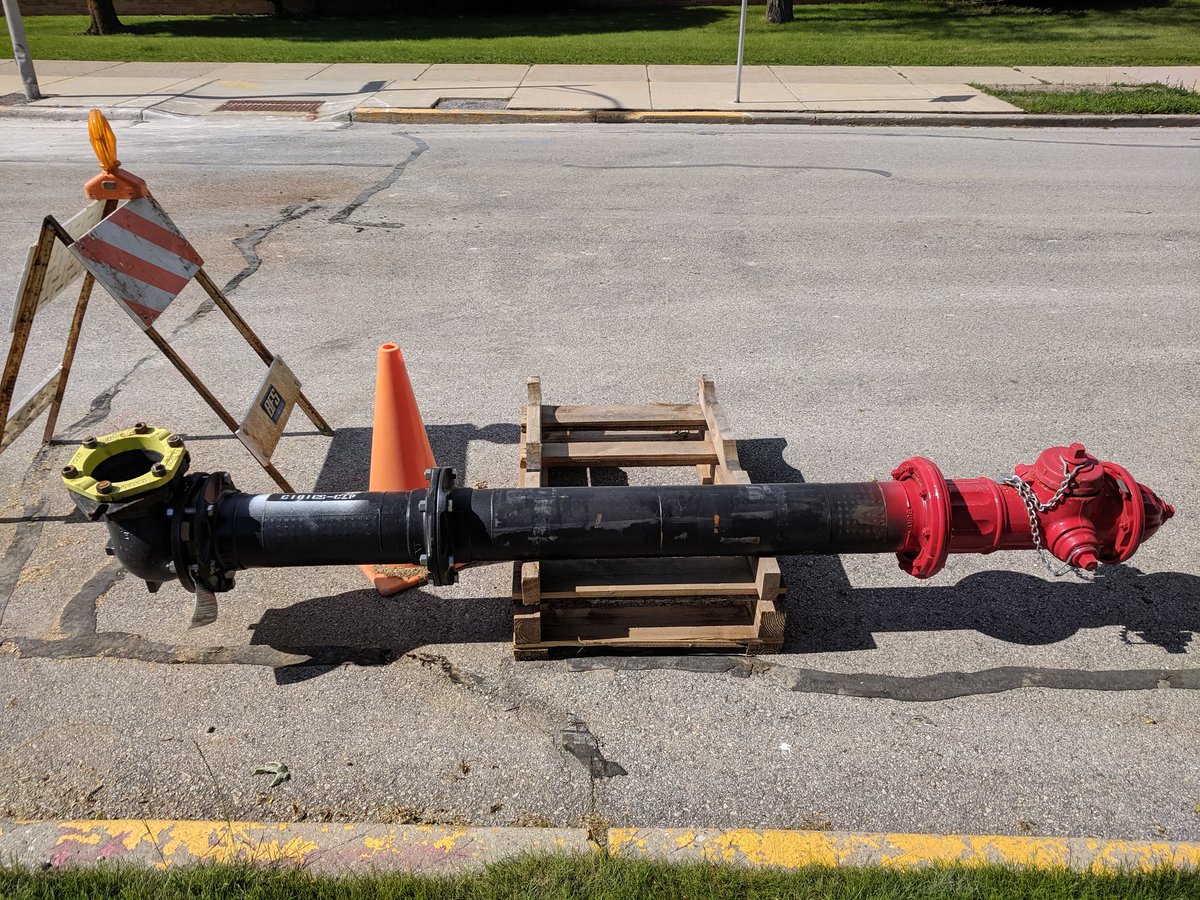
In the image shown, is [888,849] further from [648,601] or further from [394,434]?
[394,434]

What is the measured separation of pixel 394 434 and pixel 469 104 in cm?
1110

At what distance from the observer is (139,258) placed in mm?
4164

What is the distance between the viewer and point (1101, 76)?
15539 mm

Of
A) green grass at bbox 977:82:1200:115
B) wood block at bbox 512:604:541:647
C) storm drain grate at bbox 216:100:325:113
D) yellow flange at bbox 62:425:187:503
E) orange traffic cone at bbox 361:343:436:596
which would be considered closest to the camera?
yellow flange at bbox 62:425:187:503

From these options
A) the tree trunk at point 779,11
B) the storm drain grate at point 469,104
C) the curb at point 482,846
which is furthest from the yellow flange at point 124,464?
the tree trunk at point 779,11

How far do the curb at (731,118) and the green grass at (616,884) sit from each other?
→ 12244 millimetres

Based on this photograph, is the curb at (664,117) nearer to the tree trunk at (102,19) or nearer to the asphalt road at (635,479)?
the asphalt road at (635,479)

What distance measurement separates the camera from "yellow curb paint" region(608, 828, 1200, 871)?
2.72 meters

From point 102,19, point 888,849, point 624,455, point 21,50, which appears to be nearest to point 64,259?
point 624,455

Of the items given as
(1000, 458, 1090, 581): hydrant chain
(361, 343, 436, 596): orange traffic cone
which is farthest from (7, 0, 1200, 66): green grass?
(1000, 458, 1090, 581): hydrant chain

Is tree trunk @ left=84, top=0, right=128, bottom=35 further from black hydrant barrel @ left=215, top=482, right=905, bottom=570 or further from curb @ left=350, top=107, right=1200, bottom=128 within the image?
black hydrant barrel @ left=215, top=482, right=905, bottom=570

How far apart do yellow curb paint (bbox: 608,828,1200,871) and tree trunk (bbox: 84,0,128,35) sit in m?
23.4

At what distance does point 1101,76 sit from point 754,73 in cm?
609

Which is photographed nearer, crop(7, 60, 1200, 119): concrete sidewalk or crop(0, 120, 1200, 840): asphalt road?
crop(0, 120, 1200, 840): asphalt road
